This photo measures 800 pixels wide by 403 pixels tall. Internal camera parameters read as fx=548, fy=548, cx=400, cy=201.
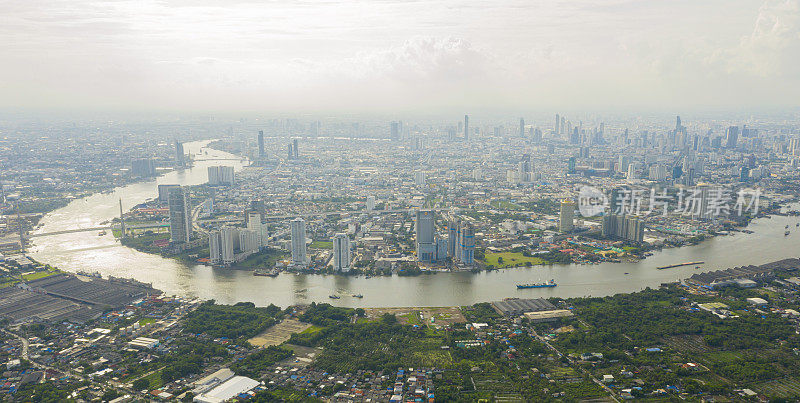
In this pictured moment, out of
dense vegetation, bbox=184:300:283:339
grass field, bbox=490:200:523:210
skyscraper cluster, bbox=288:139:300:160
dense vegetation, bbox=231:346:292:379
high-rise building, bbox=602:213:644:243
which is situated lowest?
dense vegetation, bbox=231:346:292:379

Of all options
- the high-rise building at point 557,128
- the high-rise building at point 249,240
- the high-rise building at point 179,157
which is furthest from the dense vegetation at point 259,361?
the high-rise building at point 557,128

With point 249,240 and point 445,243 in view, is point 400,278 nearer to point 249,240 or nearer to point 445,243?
point 445,243

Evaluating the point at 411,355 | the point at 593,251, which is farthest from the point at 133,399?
the point at 593,251

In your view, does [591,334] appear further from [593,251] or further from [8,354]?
[8,354]

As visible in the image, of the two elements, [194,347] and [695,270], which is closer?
[194,347]

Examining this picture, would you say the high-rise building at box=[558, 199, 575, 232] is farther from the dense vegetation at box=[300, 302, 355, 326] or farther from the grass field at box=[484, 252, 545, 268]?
the dense vegetation at box=[300, 302, 355, 326]

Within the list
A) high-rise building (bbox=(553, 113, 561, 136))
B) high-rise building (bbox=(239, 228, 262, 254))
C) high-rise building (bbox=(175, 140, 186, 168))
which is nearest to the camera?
high-rise building (bbox=(239, 228, 262, 254))

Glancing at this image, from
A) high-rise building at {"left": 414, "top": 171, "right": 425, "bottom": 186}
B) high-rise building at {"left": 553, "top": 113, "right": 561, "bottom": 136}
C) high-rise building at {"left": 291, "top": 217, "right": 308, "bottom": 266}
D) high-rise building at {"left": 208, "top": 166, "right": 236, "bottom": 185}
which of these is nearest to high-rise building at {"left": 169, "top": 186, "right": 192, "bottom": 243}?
high-rise building at {"left": 291, "top": 217, "right": 308, "bottom": 266}
